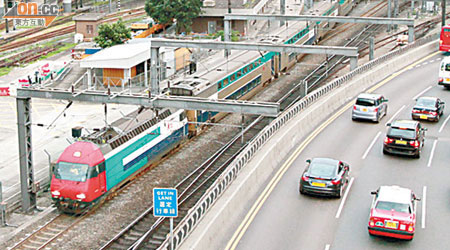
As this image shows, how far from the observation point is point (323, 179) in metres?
25.4

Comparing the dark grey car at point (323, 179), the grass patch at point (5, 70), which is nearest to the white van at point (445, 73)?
the dark grey car at point (323, 179)

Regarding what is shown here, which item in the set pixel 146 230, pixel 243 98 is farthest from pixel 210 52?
pixel 146 230

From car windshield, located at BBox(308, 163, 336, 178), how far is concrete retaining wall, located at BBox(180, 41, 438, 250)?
2.37 metres

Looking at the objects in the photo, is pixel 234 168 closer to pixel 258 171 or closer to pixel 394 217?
pixel 258 171

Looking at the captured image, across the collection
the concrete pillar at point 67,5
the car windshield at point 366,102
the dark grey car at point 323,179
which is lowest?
the dark grey car at point 323,179

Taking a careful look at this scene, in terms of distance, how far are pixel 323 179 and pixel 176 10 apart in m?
52.6

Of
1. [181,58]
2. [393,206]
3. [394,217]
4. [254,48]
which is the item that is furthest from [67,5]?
[394,217]

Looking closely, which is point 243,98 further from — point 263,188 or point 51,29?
point 51,29

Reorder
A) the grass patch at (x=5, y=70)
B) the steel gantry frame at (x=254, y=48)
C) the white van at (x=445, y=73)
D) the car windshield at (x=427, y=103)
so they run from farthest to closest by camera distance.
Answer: the grass patch at (x=5, y=70) < the white van at (x=445, y=73) < the steel gantry frame at (x=254, y=48) < the car windshield at (x=427, y=103)

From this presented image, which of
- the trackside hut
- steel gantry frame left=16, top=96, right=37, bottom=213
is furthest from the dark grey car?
the trackside hut

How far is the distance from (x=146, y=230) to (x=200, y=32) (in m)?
54.0

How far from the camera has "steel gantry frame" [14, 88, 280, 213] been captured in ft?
102

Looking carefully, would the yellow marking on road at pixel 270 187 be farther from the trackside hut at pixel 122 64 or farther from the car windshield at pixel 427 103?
the trackside hut at pixel 122 64

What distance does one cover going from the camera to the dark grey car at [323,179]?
83.4 feet
